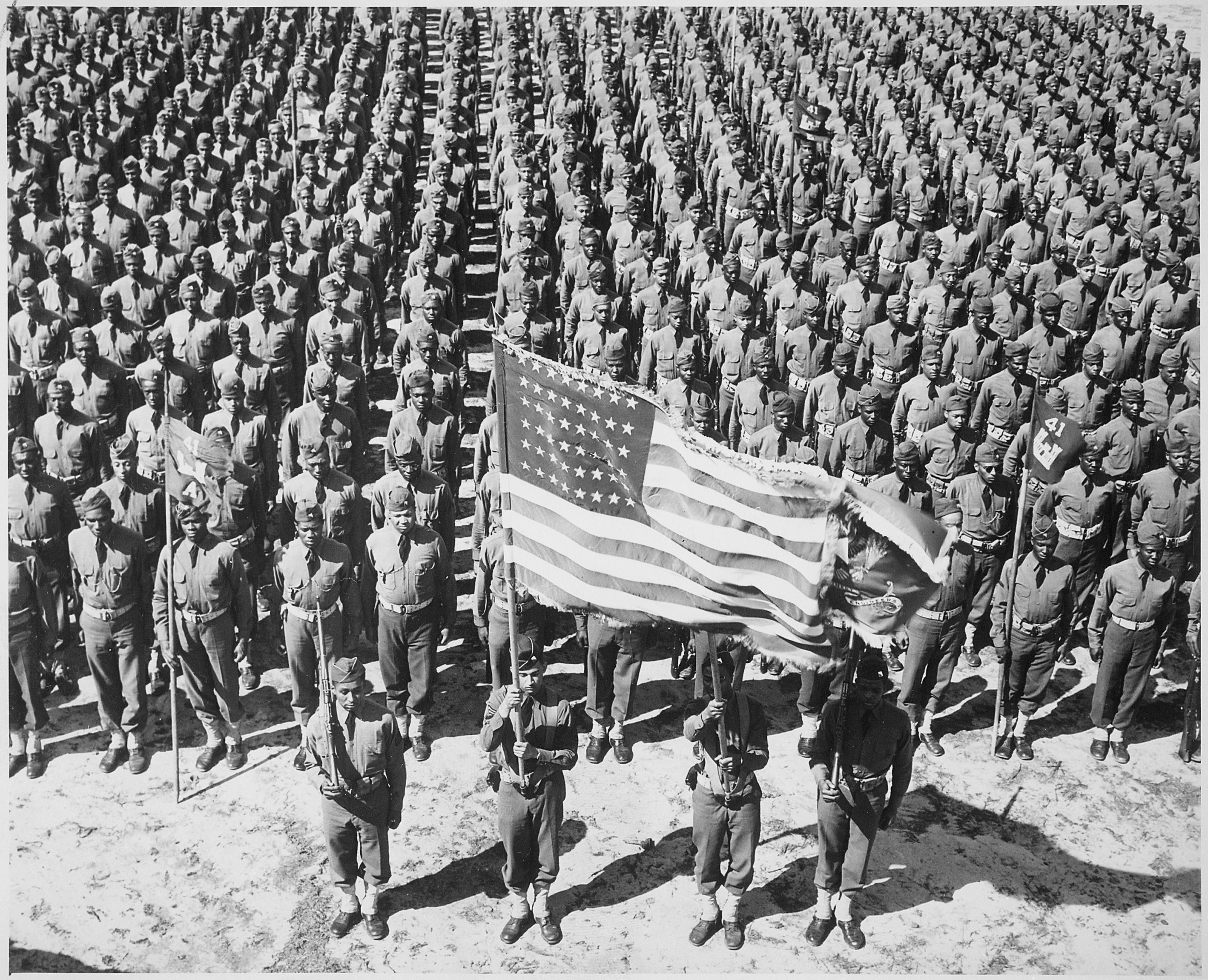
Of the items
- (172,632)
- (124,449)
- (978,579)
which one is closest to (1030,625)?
(978,579)

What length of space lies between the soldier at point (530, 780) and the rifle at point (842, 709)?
5.22 feet

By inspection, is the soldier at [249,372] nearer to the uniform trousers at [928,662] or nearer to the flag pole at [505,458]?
the flag pole at [505,458]

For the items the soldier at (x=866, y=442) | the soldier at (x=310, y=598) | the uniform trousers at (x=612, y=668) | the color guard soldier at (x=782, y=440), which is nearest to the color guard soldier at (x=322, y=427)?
the soldier at (x=310, y=598)

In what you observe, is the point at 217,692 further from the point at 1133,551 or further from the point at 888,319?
the point at 888,319

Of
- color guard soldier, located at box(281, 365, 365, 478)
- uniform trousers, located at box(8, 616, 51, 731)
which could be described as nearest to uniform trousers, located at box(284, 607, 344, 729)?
uniform trousers, located at box(8, 616, 51, 731)

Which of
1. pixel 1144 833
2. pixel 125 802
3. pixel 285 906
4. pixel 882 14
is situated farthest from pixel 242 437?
pixel 882 14

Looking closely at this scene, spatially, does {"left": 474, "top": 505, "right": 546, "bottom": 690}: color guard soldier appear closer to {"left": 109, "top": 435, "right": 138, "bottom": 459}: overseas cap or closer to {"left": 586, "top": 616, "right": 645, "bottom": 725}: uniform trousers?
Answer: {"left": 586, "top": 616, "right": 645, "bottom": 725}: uniform trousers

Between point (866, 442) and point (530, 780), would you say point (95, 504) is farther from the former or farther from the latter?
point (866, 442)

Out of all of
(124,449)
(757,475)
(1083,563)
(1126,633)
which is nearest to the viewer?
(757,475)

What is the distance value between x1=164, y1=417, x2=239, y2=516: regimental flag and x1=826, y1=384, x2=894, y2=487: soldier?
203 inches

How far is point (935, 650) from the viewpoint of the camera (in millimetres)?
10125

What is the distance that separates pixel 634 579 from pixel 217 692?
4.62 meters

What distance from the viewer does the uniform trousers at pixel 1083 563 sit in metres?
10.9

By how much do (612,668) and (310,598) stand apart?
7.57ft
